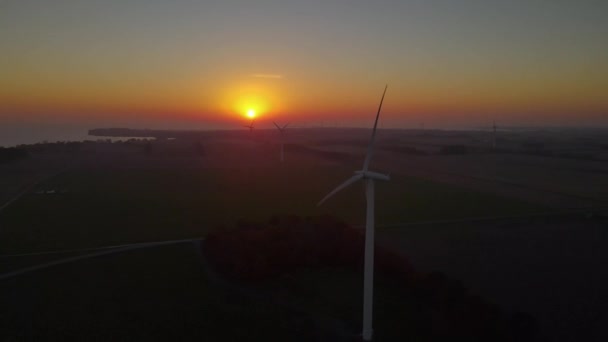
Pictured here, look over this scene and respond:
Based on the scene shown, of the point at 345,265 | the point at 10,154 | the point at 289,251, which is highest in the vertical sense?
the point at 10,154

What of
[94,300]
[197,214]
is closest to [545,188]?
[197,214]

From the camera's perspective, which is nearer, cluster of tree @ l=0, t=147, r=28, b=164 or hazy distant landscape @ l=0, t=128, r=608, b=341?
hazy distant landscape @ l=0, t=128, r=608, b=341

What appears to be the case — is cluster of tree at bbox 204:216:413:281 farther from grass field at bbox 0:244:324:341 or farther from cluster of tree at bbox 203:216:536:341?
grass field at bbox 0:244:324:341

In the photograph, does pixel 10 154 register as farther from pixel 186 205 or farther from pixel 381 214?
A: pixel 381 214

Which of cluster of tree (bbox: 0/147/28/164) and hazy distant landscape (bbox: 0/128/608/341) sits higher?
cluster of tree (bbox: 0/147/28/164)

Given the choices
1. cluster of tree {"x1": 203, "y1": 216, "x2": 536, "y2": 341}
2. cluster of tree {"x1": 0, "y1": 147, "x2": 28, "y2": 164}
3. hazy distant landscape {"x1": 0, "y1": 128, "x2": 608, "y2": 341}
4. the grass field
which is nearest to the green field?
hazy distant landscape {"x1": 0, "y1": 128, "x2": 608, "y2": 341}

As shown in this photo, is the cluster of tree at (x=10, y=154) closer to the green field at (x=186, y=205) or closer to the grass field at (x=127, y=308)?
the green field at (x=186, y=205)

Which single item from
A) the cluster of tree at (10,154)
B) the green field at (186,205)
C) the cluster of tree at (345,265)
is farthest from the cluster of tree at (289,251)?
the cluster of tree at (10,154)

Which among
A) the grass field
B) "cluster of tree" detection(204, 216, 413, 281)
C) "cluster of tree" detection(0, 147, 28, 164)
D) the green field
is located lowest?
the grass field

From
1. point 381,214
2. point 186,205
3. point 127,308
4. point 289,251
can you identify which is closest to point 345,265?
point 289,251
